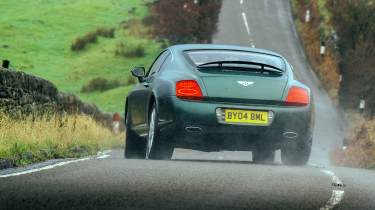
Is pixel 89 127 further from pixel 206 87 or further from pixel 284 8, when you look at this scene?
pixel 284 8

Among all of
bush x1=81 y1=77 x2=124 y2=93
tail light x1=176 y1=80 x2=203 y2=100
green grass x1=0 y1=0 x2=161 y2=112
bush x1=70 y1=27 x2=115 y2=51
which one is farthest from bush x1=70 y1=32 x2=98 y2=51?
tail light x1=176 y1=80 x2=203 y2=100

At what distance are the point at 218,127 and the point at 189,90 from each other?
605mm

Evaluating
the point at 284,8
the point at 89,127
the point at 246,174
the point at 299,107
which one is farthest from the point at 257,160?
the point at 284,8

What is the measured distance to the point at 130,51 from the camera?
53281 mm

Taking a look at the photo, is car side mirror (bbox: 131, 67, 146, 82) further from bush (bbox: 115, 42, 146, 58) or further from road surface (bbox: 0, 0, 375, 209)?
bush (bbox: 115, 42, 146, 58)

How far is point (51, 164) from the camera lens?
11.5m

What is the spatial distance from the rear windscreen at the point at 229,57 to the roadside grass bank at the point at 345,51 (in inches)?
1027

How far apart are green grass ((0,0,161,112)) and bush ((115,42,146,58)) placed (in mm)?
274

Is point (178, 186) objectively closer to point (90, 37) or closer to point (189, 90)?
point (189, 90)

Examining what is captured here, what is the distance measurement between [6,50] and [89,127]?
Result: 33980 mm

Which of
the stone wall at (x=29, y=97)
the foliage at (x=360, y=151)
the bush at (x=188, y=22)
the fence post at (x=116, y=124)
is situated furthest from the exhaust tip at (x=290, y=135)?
the bush at (x=188, y=22)

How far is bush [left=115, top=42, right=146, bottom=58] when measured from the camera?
2094 inches

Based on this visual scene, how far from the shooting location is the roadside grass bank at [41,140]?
12180 millimetres

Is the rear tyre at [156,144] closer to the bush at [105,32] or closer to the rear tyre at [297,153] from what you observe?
the rear tyre at [297,153]
